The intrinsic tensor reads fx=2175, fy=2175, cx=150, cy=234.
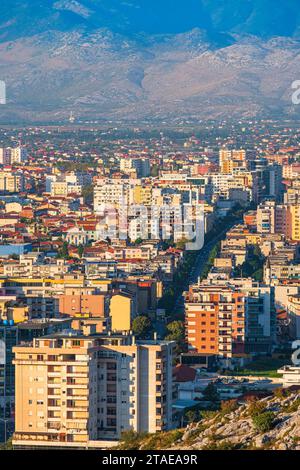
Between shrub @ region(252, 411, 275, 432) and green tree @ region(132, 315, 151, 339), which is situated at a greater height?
green tree @ region(132, 315, 151, 339)

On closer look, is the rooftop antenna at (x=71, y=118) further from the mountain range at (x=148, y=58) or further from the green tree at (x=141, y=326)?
the green tree at (x=141, y=326)

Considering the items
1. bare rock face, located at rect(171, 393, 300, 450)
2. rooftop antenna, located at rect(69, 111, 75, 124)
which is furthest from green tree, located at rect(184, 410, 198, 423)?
rooftop antenna, located at rect(69, 111, 75, 124)

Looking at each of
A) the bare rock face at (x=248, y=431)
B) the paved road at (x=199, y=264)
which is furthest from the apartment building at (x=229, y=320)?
the bare rock face at (x=248, y=431)

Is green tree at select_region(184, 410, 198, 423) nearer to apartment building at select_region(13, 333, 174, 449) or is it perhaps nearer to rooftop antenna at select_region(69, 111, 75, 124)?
apartment building at select_region(13, 333, 174, 449)

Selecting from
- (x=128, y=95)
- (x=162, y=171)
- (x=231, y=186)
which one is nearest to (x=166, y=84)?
(x=128, y=95)

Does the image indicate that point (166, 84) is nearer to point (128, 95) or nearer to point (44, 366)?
point (128, 95)

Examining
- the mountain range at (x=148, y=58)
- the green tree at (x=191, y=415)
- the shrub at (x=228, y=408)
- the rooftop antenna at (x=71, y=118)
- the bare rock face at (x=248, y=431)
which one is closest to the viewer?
the bare rock face at (x=248, y=431)

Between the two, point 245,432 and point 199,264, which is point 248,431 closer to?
point 245,432
